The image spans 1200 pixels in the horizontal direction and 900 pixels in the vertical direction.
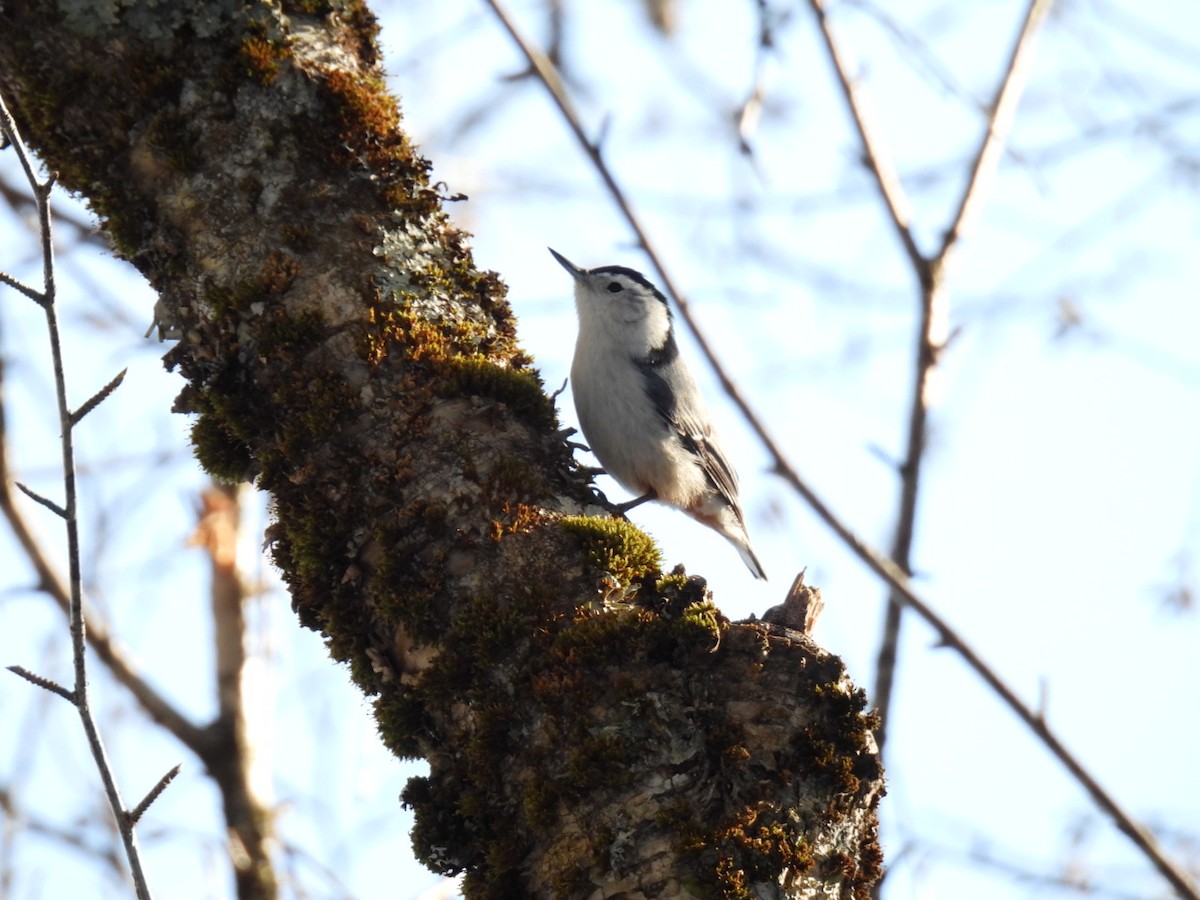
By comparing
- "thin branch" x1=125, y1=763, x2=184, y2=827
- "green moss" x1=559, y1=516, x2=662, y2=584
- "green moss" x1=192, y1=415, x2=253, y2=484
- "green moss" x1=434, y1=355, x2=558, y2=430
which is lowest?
"thin branch" x1=125, y1=763, x2=184, y2=827

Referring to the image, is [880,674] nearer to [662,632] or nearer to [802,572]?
[802,572]

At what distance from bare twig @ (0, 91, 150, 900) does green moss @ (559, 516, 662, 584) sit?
86 centimetres

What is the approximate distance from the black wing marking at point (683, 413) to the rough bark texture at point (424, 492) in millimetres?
1745

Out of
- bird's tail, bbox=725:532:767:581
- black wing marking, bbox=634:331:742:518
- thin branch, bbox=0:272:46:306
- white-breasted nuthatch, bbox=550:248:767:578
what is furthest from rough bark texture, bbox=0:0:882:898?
bird's tail, bbox=725:532:767:581

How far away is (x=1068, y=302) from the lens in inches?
177

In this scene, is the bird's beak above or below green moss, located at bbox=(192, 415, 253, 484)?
above

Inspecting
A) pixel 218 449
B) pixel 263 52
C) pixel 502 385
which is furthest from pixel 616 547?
pixel 263 52

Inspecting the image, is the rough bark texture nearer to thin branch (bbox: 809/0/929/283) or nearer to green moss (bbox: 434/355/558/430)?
green moss (bbox: 434/355/558/430)

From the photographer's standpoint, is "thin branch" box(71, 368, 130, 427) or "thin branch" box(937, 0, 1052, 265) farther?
"thin branch" box(937, 0, 1052, 265)

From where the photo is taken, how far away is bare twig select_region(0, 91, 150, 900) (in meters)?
1.67

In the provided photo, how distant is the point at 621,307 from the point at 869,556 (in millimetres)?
3055

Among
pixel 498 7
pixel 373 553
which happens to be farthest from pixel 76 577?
pixel 498 7

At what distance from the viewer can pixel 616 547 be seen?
2.21m

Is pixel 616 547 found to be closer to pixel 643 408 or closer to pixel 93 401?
pixel 93 401
